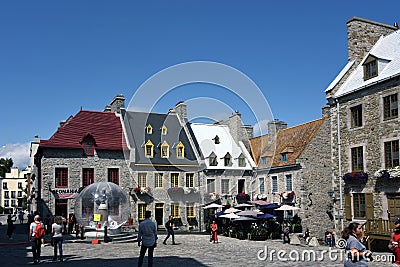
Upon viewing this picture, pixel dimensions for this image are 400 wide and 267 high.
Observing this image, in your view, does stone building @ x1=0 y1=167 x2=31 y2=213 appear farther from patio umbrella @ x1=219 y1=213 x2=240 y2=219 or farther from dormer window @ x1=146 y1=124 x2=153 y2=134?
patio umbrella @ x1=219 y1=213 x2=240 y2=219

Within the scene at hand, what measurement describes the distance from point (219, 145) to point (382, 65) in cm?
1940

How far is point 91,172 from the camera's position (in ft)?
117

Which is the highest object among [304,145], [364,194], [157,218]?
[304,145]

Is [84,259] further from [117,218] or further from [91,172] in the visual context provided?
[91,172]

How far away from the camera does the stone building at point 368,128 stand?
22.8 m

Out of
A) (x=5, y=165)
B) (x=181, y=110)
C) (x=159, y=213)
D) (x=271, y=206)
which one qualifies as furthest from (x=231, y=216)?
(x=5, y=165)

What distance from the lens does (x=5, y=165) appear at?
105188mm

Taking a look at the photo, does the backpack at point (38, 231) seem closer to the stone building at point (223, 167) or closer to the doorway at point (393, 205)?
the doorway at point (393, 205)

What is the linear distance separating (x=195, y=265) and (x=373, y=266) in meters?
6.29

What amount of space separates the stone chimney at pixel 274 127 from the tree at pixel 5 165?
79614mm

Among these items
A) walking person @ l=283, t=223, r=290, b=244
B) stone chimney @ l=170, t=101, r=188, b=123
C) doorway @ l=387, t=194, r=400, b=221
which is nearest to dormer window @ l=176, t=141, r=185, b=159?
stone chimney @ l=170, t=101, r=188, b=123

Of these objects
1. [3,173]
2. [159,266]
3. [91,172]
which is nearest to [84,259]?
[159,266]

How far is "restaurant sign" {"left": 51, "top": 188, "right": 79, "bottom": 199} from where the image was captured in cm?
3384

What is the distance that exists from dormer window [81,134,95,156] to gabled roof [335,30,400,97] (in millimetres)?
18933
